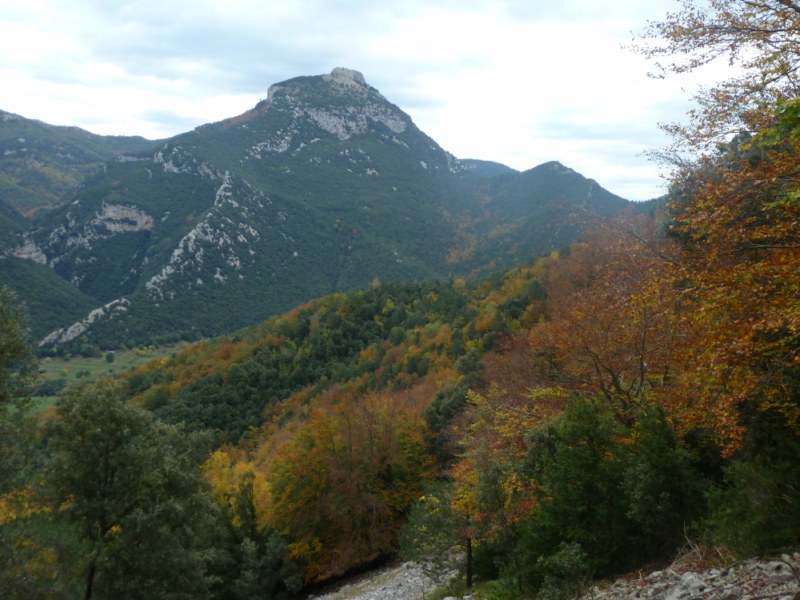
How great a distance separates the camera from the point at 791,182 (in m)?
6.18

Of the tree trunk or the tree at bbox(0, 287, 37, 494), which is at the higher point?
the tree at bbox(0, 287, 37, 494)

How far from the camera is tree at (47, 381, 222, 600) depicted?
1388 centimetres

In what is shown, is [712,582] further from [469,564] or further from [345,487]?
[345,487]

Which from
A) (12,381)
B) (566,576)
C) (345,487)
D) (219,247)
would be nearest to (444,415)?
(345,487)

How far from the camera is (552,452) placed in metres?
13.2

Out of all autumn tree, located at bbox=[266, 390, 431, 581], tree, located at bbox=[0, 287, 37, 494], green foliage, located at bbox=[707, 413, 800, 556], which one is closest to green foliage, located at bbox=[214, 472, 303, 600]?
autumn tree, located at bbox=[266, 390, 431, 581]

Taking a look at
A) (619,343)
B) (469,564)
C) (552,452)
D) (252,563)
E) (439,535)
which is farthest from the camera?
(252,563)

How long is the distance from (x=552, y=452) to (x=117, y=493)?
11.9 meters

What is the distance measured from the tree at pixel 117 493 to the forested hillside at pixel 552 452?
0.06m

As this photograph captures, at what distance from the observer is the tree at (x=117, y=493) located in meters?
13.9

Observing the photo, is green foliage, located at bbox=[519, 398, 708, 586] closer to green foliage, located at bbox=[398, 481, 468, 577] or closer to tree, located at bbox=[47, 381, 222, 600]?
green foliage, located at bbox=[398, 481, 468, 577]

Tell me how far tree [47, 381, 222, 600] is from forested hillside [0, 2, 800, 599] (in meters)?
0.06

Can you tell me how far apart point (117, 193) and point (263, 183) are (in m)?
55.2

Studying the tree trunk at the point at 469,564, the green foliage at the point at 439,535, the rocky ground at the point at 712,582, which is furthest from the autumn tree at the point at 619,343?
the tree trunk at the point at 469,564
